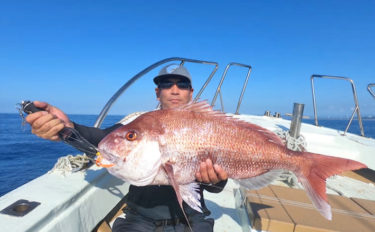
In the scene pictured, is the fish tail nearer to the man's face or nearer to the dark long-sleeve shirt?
the dark long-sleeve shirt

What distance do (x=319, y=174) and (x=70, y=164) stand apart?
2414mm

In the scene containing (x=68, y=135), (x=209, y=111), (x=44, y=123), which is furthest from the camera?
(x=209, y=111)

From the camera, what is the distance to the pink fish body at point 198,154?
4.84 ft

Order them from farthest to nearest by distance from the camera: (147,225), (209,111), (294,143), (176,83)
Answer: (294,143)
(176,83)
(147,225)
(209,111)

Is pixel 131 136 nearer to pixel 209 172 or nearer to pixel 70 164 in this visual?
pixel 209 172

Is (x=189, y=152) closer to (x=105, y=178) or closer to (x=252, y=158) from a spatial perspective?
(x=252, y=158)

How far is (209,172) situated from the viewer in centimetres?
158

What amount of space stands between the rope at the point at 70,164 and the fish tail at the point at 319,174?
2055 millimetres

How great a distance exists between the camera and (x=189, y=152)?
1542 mm

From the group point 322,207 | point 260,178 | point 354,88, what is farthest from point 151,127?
point 354,88

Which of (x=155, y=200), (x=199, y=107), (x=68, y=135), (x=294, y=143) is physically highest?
(x=199, y=107)

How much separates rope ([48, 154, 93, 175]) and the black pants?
0.72 metres

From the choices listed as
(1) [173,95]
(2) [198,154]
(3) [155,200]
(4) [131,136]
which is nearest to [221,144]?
(2) [198,154]

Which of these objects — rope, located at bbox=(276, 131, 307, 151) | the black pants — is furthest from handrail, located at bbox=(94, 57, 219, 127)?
rope, located at bbox=(276, 131, 307, 151)
